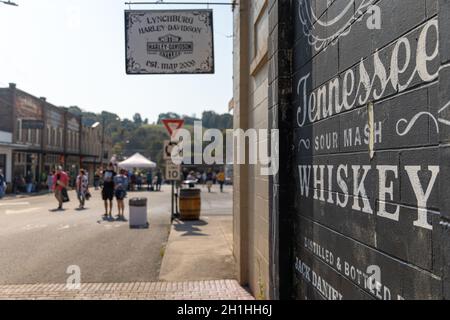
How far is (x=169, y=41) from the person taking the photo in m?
7.57

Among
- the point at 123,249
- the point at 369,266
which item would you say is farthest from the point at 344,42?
the point at 123,249

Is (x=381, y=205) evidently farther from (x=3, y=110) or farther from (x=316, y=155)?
(x=3, y=110)

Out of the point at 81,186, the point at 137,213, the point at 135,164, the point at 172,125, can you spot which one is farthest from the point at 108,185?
the point at 135,164

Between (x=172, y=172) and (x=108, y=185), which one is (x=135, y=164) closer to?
(x=108, y=185)

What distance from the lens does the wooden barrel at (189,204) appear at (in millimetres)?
14102

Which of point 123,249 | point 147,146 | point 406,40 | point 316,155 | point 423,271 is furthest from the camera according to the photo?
point 147,146

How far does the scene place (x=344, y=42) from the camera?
282 cm

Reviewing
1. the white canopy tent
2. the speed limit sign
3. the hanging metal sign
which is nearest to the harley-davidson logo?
the hanging metal sign

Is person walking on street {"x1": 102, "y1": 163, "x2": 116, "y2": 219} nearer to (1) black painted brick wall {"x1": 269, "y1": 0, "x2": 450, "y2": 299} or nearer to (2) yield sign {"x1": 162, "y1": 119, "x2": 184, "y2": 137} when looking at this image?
(2) yield sign {"x1": 162, "y1": 119, "x2": 184, "y2": 137}

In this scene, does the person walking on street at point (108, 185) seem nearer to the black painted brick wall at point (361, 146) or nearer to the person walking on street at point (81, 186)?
the person walking on street at point (81, 186)

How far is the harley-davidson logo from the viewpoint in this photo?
7.55 m

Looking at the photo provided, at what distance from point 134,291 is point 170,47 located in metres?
4.03

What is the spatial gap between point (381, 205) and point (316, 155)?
1.11 meters
